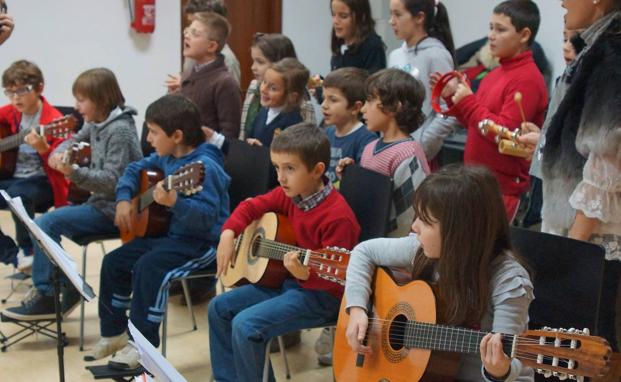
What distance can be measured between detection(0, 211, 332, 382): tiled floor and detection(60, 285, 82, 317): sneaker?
0.36 ft

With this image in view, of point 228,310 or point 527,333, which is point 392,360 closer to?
point 527,333

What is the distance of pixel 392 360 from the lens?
2.10m

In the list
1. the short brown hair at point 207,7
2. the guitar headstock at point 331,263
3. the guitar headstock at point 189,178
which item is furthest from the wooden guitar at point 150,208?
the short brown hair at point 207,7

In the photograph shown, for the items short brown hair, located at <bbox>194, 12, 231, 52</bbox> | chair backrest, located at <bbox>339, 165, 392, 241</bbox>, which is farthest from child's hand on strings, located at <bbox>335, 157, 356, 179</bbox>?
short brown hair, located at <bbox>194, 12, 231, 52</bbox>

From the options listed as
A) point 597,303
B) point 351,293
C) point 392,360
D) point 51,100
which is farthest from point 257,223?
point 51,100

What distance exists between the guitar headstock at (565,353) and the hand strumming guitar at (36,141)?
3130 millimetres

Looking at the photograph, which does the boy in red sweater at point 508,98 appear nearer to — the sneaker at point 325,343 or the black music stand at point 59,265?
the sneaker at point 325,343

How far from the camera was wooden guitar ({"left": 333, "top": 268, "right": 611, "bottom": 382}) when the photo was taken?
164 cm

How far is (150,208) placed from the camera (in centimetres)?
333

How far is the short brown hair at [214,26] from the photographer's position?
168 inches

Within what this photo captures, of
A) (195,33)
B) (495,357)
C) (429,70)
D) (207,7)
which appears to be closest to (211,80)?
(195,33)

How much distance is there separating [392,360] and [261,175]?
1.50m

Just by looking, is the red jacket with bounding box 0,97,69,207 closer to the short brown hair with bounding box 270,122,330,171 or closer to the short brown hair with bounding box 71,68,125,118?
the short brown hair with bounding box 71,68,125,118

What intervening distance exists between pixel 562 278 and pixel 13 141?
3330mm
